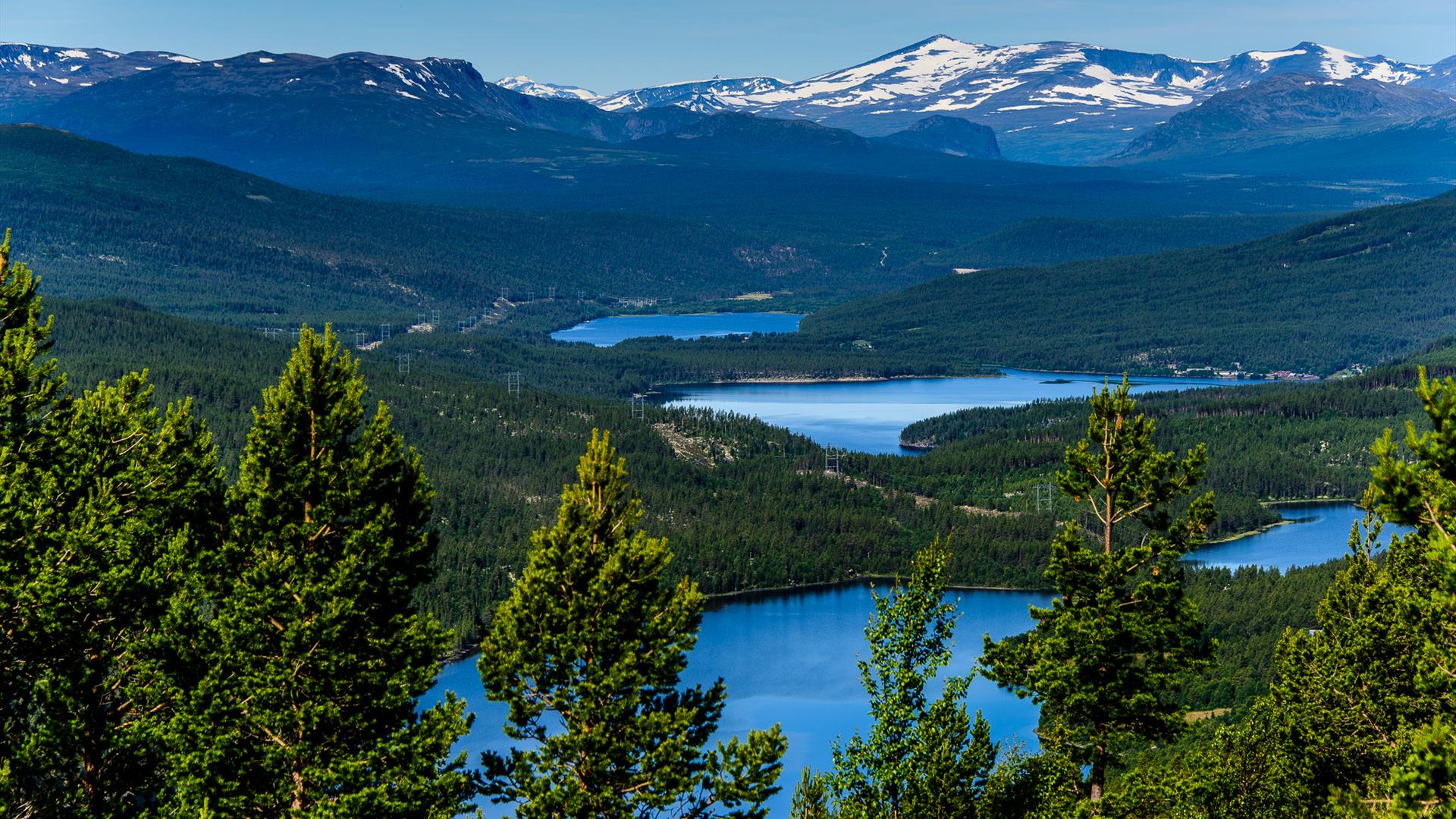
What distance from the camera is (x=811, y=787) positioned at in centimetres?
4953

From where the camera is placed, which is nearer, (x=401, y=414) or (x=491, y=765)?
(x=491, y=765)

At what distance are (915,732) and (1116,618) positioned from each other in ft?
22.5

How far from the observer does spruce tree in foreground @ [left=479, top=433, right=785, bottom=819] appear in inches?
1553

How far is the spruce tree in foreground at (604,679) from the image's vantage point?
39.4 meters

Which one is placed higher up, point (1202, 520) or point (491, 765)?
point (1202, 520)

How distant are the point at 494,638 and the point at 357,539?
4315mm

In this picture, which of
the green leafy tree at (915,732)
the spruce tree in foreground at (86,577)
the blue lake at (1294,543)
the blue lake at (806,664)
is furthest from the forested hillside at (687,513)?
the green leafy tree at (915,732)

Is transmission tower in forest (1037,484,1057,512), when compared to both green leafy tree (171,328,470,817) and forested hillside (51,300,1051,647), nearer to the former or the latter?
forested hillside (51,300,1051,647)

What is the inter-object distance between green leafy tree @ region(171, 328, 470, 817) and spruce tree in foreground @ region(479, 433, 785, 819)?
7.25ft

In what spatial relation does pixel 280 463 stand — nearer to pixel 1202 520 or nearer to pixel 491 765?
pixel 491 765

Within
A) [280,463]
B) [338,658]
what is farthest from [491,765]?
[280,463]

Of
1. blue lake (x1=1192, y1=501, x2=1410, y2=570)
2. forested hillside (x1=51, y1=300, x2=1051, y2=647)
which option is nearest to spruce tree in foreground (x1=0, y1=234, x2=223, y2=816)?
forested hillside (x1=51, y1=300, x2=1051, y2=647)

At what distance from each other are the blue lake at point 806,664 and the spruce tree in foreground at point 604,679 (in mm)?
47004

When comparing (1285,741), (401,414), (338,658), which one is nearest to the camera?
(338,658)
